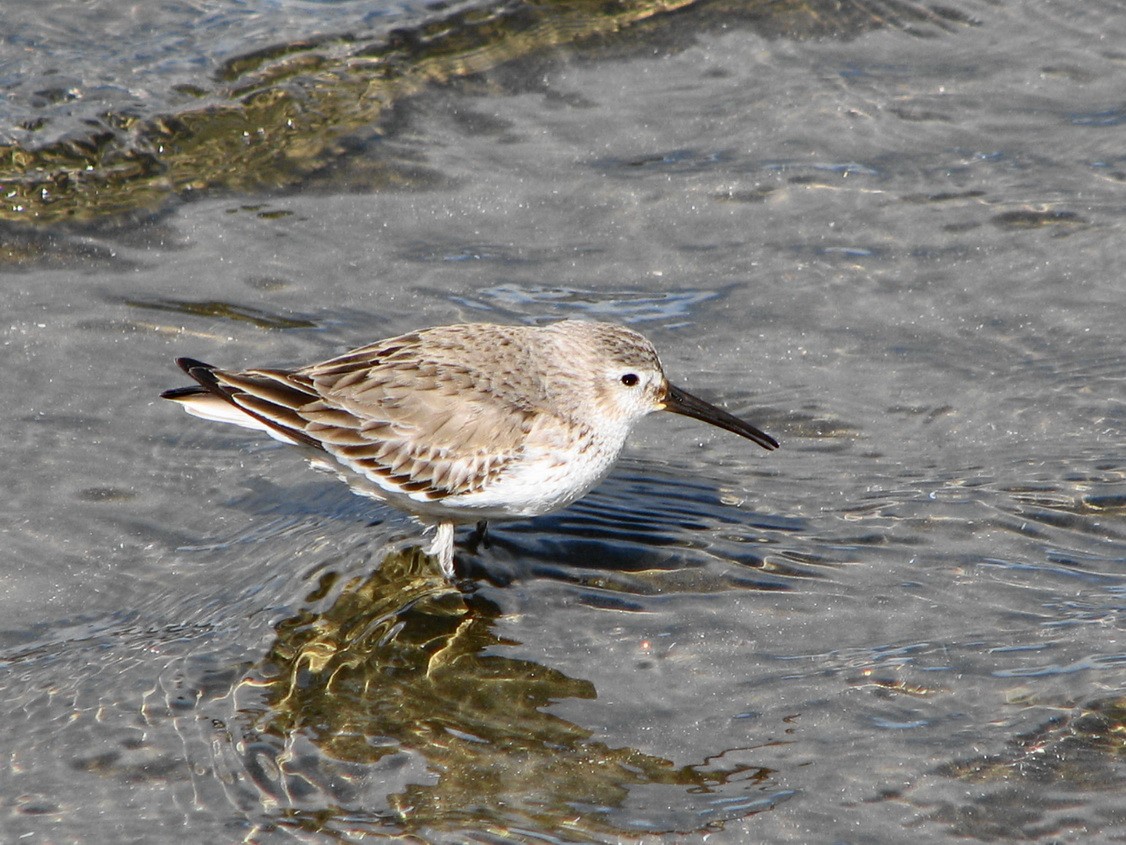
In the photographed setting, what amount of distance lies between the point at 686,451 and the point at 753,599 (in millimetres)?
1509

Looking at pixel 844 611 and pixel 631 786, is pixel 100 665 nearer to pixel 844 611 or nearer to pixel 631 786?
pixel 631 786

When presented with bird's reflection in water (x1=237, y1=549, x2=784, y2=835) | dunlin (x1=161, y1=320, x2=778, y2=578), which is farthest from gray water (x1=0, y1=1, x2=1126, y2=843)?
dunlin (x1=161, y1=320, x2=778, y2=578)

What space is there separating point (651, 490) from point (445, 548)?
1.29 metres

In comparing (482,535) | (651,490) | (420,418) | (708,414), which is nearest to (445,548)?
(482,535)

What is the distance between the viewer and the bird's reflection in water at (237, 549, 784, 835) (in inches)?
219

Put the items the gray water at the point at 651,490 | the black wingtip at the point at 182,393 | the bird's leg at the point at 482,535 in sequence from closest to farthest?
1. the gray water at the point at 651,490
2. the black wingtip at the point at 182,393
3. the bird's leg at the point at 482,535

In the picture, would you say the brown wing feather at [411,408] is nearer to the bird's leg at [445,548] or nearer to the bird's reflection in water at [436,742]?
the bird's leg at [445,548]

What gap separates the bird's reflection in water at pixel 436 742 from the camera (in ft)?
18.3

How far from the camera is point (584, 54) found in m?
11.7

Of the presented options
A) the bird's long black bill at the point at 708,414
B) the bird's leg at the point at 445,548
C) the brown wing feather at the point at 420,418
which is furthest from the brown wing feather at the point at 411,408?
the bird's long black bill at the point at 708,414

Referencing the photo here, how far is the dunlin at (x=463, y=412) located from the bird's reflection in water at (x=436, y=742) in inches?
23.5

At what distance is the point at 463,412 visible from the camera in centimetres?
715

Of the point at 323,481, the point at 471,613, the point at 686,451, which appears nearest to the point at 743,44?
the point at 686,451

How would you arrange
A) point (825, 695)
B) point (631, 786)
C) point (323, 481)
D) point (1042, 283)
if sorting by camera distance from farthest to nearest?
point (1042, 283), point (323, 481), point (825, 695), point (631, 786)
